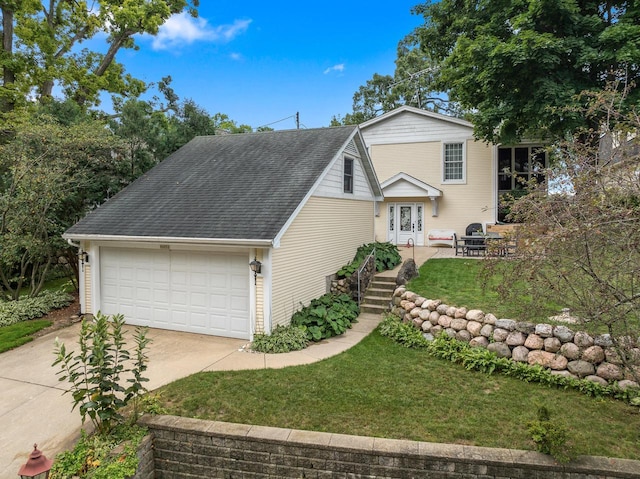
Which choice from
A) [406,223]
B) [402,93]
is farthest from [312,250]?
[402,93]

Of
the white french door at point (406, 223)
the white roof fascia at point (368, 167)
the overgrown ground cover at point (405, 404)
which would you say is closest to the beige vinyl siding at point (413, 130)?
the white french door at point (406, 223)

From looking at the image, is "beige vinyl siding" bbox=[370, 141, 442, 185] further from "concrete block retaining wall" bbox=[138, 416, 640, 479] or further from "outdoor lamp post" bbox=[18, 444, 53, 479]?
"outdoor lamp post" bbox=[18, 444, 53, 479]

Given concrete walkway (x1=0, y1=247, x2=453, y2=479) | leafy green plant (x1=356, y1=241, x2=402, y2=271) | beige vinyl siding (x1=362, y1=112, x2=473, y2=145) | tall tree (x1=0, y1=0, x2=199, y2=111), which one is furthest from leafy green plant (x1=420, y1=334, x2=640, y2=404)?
tall tree (x1=0, y1=0, x2=199, y2=111)

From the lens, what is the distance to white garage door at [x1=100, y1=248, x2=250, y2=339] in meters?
8.92

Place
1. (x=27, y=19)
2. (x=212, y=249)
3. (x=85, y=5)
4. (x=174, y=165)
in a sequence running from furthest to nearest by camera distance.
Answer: (x=85, y=5)
(x=27, y=19)
(x=174, y=165)
(x=212, y=249)

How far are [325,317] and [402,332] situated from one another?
6.29 feet

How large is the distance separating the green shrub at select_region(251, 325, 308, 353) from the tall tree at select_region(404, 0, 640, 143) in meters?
9.66

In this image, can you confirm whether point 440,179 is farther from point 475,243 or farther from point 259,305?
point 259,305

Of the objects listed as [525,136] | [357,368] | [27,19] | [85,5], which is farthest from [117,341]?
[85,5]

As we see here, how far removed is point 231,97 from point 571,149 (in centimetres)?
2887

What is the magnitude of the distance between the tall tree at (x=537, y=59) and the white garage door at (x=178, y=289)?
10.3m

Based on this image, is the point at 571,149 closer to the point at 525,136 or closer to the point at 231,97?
the point at 525,136

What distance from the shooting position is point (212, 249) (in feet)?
29.3

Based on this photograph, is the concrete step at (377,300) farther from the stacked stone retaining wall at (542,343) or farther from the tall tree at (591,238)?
the tall tree at (591,238)
